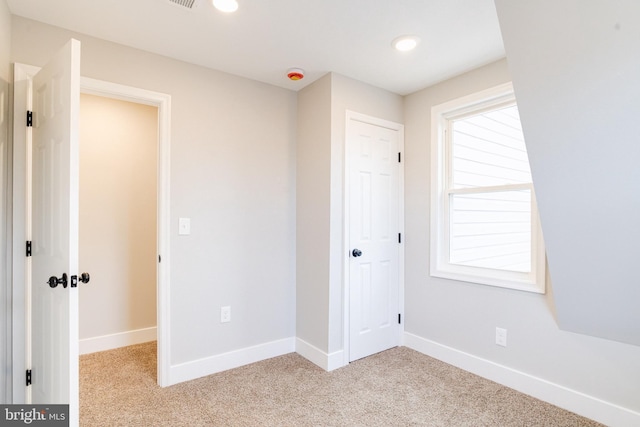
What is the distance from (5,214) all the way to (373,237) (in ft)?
8.21

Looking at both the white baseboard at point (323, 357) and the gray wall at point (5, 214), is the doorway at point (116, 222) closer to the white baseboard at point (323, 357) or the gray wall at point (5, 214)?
the gray wall at point (5, 214)

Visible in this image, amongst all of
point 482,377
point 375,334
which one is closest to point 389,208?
point 375,334

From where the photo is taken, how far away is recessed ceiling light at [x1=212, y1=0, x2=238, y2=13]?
181 cm

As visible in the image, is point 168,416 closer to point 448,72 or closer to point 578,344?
point 578,344

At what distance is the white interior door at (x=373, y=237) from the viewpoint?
2.83 m

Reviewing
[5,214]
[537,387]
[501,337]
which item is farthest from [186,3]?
[537,387]

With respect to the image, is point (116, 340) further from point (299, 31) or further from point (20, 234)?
point (299, 31)

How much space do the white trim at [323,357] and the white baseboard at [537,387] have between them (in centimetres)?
80

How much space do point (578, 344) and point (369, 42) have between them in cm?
237

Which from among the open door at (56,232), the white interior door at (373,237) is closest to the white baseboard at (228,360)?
the white interior door at (373,237)

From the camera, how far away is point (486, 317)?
258 centimetres

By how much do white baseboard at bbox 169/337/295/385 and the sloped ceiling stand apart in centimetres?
229

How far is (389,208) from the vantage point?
309 centimetres

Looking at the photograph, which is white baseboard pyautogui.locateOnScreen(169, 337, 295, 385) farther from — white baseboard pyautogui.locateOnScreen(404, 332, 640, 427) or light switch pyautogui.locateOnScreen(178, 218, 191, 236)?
white baseboard pyautogui.locateOnScreen(404, 332, 640, 427)
